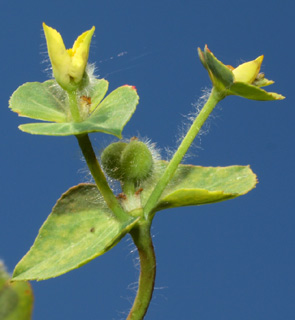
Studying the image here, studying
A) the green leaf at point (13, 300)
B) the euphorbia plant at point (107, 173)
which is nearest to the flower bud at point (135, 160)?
the euphorbia plant at point (107, 173)

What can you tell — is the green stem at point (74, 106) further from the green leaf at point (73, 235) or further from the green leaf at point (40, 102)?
the green leaf at point (73, 235)

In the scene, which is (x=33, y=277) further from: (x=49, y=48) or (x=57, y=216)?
(x=49, y=48)

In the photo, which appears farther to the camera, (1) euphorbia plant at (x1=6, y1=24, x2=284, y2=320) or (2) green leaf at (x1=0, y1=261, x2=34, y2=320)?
(1) euphorbia plant at (x1=6, y1=24, x2=284, y2=320)

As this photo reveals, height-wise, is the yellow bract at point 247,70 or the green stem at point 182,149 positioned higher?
the yellow bract at point 247,70

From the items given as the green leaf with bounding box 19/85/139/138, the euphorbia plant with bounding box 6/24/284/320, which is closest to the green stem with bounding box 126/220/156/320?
the euphorbia plant with bounding box 6/24/284/320

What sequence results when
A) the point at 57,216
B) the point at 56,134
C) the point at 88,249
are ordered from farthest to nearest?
the point at 57,216
the point at 88,249
the point at 56,134

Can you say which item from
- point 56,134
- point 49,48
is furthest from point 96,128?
point 49,48

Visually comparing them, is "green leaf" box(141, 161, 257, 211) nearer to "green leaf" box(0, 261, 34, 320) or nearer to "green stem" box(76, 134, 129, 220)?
"green stem" box(76, 134, 129, 220)
